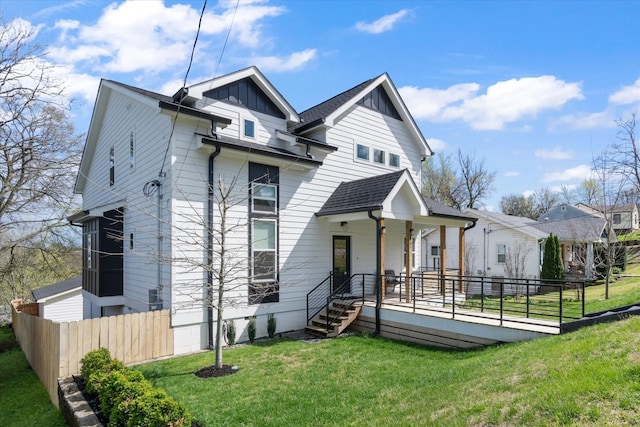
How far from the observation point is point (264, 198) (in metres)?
11.0

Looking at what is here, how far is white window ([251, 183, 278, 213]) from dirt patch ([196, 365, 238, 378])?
4.53 meters

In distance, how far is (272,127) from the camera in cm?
1168

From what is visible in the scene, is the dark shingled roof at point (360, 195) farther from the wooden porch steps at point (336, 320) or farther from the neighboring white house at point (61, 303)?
the neighboring white house at point (61, 303)

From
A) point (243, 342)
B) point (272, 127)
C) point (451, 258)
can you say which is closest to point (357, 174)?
point (272, 127)

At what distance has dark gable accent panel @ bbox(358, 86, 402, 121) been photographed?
1405cm

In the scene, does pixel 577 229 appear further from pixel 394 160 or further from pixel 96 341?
pixel 96 341

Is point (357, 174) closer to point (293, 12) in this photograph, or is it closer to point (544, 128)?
point (293, 12)

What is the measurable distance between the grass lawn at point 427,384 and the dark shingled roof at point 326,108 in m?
7.61

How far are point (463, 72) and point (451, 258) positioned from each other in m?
16.8

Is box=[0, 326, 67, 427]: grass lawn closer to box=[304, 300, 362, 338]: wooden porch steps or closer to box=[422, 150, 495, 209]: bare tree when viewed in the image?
box=[304, 300, 362, 338]: wooden porch steps

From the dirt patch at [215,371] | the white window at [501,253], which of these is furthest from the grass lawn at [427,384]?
the white window at [501,253]

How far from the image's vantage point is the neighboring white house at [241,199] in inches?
371

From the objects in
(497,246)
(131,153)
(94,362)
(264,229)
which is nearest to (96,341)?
(94,362)

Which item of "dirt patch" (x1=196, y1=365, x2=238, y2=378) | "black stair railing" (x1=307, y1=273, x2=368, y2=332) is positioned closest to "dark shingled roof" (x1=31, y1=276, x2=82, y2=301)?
"black stair railing" (x1=307, y1=273, x2=368, y2=332)
